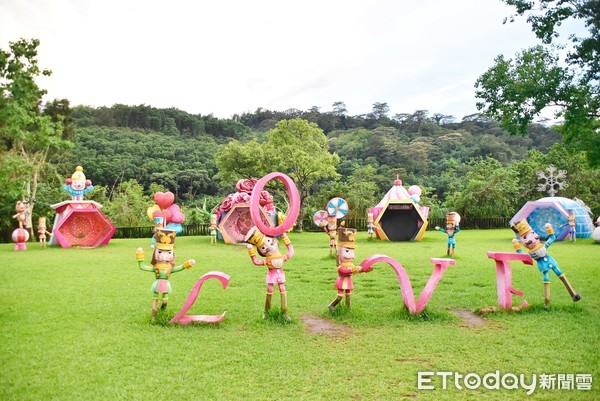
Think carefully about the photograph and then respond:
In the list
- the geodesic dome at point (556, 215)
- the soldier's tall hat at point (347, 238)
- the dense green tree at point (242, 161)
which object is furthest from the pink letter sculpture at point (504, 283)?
the dense green tree at point (242, 161)

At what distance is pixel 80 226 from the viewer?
18922 mm

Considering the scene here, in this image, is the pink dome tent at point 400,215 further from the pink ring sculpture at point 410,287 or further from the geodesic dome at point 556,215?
the pink ring sculpture at point 410,287

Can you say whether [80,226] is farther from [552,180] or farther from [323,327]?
[552,180]

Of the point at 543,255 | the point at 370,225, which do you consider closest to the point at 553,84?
the point at 543,255

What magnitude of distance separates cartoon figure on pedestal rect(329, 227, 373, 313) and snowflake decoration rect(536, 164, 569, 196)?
22.3m

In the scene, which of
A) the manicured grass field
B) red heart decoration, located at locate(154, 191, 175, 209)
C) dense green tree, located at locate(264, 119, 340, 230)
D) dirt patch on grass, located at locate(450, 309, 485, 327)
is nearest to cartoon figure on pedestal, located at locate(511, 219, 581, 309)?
the manicured grass field

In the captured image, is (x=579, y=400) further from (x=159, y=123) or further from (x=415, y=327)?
(x=159, y=123)

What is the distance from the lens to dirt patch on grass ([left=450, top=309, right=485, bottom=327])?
665 cm

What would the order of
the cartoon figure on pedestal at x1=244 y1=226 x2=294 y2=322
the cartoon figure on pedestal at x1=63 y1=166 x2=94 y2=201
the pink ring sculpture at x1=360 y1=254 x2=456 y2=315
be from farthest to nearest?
the cartoon figure on pedestal at x1=63 y1=166 x2=94 y2=201, the pink ring sculpture at x1=360 y1=254 x2=456 y2=315, the cartoon figure on pedestal at x1=244 y1=226 x2=294 y2=322

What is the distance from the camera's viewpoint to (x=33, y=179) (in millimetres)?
24406

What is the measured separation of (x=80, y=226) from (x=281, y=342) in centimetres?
1556

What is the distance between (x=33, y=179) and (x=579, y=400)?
25.9 m

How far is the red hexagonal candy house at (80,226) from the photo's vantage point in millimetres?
18156

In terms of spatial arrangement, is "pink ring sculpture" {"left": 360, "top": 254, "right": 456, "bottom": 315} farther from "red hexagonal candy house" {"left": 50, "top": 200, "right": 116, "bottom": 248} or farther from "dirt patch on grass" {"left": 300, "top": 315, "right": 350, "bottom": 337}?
"red hexagonal candy house" {"left": 50, "top": 200, "right": 116, "bottom": 248}
